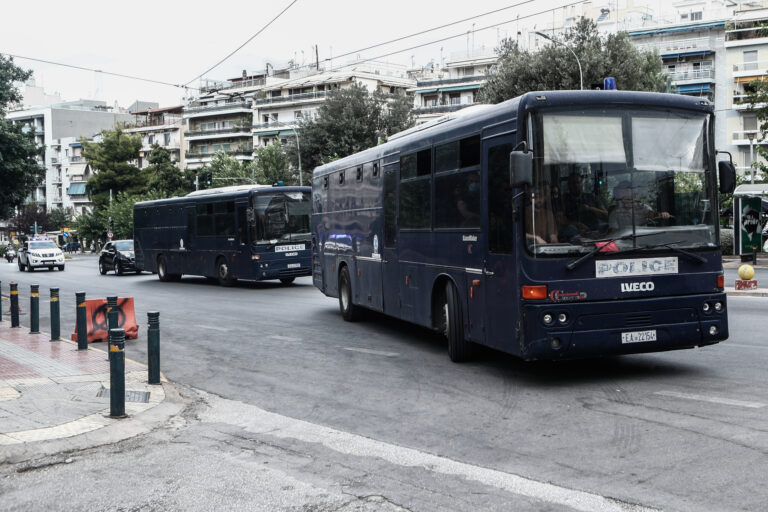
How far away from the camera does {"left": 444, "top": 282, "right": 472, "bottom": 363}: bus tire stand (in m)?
10.5

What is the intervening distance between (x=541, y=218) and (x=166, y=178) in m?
86.4

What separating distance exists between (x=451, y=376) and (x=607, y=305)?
2.12 m

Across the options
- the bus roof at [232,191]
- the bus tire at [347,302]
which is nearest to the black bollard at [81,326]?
the bus tire at [347,302]

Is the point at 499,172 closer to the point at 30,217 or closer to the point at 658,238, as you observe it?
the point at 658,238

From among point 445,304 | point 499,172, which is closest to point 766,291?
point 445,304

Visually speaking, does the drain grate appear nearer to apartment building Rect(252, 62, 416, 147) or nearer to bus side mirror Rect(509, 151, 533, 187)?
bus side mirror Rect(509, 151, 533, 187)

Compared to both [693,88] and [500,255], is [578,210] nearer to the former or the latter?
[500,255]

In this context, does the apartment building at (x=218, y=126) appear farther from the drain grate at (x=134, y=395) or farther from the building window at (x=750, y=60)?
the drain grate at (x=134, y=395)

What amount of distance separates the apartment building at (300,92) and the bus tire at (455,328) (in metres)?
76.7

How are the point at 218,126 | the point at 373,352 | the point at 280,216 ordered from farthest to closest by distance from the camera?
the point at 218,126, the point at 280,216, the point at 373,352

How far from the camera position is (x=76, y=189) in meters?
124

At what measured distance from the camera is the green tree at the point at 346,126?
59781mm

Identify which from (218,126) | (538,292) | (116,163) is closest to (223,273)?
(538,292)

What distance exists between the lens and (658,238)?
8.87 metres
